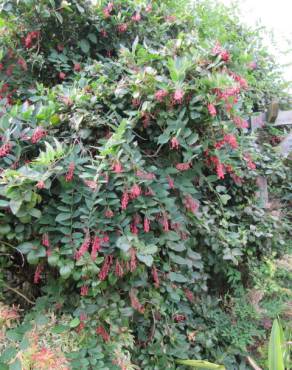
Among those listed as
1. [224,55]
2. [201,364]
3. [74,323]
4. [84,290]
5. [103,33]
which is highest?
[103,33]

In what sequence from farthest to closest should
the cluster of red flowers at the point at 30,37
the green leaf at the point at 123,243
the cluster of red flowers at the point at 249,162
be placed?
the cluster of red flowers at the point at 30,37 → the cluster of red flowers at the point at 249,162 → the green leaf at the point at 123,243

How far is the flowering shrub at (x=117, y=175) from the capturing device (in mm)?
1536

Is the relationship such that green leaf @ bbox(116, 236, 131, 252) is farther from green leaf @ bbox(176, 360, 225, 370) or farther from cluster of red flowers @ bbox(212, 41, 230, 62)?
cluster of red flowers @ bbox(212, 41, 230, 62)

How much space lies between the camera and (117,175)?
1516mm

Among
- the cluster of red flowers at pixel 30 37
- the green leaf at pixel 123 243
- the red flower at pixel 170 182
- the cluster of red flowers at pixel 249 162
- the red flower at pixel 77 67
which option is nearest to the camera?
the green leaf at pixel 123 243

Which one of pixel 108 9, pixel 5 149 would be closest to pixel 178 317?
pixel 5 149

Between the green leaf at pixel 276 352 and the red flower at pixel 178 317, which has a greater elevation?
the green leaf at pixel 276 352

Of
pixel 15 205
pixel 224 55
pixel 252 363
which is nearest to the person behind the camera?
pixel 15 205

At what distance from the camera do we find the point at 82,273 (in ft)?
4.98

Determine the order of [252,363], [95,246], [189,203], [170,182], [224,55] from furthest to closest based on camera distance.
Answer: [252,363] → [189,203] → [170,182] → [224,55] → [95,246]

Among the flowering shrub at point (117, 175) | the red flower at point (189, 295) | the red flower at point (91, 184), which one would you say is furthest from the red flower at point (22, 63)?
the red flower at point (189, 295)

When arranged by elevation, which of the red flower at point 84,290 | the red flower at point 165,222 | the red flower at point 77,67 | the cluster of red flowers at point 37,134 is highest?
the red flower at point 77,67

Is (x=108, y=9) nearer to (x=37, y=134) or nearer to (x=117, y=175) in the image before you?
(x=37, y=134)

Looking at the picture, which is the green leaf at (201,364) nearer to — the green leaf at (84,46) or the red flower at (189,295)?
the red flower at (189,295)
